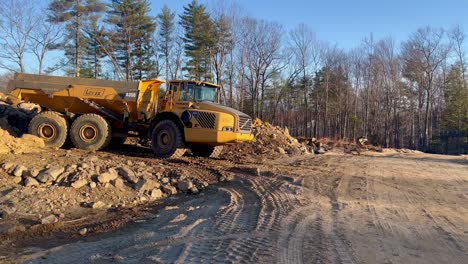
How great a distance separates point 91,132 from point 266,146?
716 centimetres

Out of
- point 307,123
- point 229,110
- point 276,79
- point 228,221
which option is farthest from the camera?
point 307,123

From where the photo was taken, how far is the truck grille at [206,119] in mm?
11727

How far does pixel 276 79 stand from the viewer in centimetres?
4838

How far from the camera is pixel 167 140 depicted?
494 inches

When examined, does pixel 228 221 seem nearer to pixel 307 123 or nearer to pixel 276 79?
pixel 276 79

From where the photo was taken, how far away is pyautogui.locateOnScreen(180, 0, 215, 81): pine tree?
37.8 metres

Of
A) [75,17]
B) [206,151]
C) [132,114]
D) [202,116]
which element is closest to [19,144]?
[132,114]

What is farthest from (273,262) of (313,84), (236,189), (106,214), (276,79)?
(313,84)

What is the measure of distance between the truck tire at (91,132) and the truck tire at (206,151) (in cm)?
296

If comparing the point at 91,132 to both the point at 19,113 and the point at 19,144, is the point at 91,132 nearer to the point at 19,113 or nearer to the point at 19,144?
the point at 19,144

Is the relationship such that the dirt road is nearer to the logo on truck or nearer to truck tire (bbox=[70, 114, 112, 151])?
truck tire (bbox=[70, 114, 112, 151])

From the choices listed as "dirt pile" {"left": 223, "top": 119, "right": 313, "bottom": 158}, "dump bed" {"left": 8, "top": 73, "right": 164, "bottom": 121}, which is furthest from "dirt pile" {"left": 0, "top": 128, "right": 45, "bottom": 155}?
"dirt pile" {"left": 223, "top": 119, "right": 313, "bottom": 158}

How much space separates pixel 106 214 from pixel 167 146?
17.8 ft

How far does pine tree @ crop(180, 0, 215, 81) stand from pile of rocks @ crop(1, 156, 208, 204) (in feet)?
97.4
